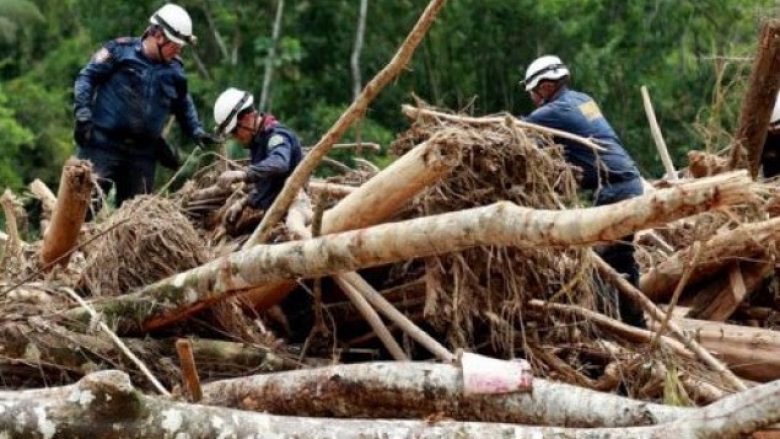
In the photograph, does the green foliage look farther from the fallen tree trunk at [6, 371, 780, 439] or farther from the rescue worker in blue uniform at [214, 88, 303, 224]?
the fallen tree trunk at [6, 371, 780, 439]

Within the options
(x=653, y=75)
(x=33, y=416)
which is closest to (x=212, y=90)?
(x=653, y=75)

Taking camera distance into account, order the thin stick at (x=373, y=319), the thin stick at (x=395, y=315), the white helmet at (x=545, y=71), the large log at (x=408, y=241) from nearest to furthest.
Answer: the large log at (x=408, y=241), the thin stick at (x=395, y=315), the thin stick at (x=373, y=319), the white helmet at (x=545, y=71)

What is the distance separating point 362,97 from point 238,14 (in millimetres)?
19526

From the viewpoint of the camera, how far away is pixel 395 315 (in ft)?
25.4

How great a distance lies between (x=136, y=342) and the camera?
7.81m

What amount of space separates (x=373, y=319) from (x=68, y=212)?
146 cm

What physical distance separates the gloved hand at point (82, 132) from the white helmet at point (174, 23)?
70 cm

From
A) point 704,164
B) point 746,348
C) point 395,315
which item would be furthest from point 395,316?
point 704,164

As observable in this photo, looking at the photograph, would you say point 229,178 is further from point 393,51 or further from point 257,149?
point 393,51

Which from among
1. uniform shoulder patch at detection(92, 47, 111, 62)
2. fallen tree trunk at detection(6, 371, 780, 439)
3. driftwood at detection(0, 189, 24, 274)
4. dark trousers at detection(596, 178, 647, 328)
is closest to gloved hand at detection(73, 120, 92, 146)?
uniform shoulder patch at detection(92, 47, 111, 62)

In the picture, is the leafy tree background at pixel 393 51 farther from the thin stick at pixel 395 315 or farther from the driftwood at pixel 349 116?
the driftwood at pixel 349 116

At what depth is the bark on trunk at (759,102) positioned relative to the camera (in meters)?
8.53

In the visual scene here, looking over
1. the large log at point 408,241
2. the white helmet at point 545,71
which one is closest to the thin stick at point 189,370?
the large log at point 408,241

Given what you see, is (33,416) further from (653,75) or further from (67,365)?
(653,75)
